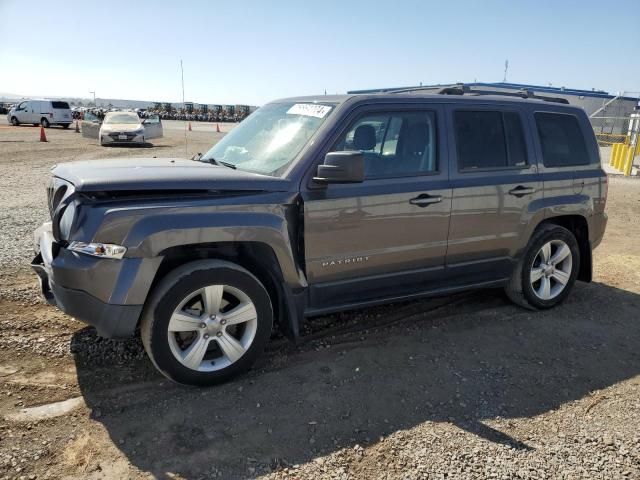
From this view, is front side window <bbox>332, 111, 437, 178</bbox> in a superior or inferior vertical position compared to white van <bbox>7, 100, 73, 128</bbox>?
inferior

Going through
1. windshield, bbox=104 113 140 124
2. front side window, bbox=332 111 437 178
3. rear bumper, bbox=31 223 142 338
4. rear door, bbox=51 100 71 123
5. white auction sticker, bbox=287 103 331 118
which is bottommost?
rear bumper, bbox=31 223 142 338

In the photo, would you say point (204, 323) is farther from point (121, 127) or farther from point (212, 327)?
point (121, 127)

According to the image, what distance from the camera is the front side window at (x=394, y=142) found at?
395 cm

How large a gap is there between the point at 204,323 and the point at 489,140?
9.39ft

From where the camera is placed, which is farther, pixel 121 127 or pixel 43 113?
pixel 43 113

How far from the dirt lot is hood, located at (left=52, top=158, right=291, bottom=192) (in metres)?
1.32

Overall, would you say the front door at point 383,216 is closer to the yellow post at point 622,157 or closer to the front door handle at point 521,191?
the front door handle at point 521,191

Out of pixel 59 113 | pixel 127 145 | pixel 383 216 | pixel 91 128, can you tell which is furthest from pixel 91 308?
pixel 59 113

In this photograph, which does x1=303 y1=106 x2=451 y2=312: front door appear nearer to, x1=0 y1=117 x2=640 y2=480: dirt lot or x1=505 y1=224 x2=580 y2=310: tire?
x1=0 y1=117 x2=640 y2=480: dirt lot

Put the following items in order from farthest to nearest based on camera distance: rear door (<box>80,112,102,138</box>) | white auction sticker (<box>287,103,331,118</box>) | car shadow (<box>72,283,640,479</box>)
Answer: rear door (<box>80,112,102,138</box>) → white auction sticker (<box>287,103,331,118</box>) → car shadow (<box>72,283,640,479</box>)

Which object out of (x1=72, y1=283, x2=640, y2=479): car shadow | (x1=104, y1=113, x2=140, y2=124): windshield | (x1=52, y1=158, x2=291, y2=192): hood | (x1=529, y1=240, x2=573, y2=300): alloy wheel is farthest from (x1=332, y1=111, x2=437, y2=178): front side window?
(x1=104, y1=113, x2=140, y2=124): windshield

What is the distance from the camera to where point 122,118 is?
78.2ft

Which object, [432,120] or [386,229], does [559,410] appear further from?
[432,120]

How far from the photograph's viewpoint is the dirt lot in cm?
281
